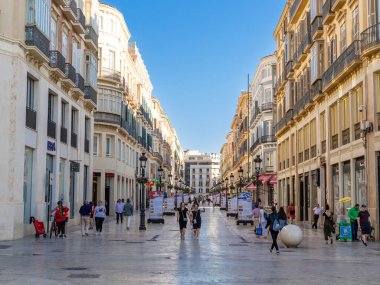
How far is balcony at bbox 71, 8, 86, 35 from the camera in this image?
36056 mm

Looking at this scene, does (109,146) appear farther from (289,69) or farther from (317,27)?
(317,27)

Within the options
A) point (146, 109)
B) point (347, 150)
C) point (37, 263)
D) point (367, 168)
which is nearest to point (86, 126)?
point (347, 150)

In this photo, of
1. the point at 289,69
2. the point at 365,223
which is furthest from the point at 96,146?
the point at 365,223

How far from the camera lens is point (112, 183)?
5616 centimetres

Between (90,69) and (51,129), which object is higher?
(90,69)

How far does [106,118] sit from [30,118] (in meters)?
26.4

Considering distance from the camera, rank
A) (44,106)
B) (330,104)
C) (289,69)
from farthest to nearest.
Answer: (289,69) → (330,104) → (44,106)

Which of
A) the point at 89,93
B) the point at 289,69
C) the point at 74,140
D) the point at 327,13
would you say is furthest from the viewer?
the point at 289,69

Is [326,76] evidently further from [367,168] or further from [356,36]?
[367,168]

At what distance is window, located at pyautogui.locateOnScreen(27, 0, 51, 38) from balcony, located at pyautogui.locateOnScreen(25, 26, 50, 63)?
0.30 metres

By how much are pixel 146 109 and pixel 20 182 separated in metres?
57.7

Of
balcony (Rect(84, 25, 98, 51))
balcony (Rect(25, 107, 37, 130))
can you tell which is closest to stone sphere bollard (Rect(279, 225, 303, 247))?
balcony (Rect(25, 107, 37, 130))

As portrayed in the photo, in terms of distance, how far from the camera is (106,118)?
5425cm

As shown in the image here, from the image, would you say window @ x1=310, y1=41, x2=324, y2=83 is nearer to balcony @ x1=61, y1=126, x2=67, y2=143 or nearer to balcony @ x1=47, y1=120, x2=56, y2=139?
balcony @ x1=61, y1=126, x2=67, y2=143
